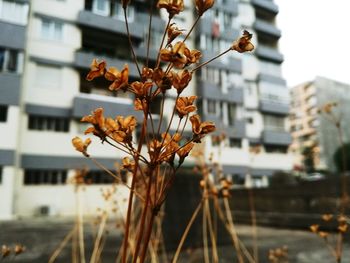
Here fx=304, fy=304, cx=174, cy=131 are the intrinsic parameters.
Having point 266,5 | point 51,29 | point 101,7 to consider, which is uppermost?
point 266,5

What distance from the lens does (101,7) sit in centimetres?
1811

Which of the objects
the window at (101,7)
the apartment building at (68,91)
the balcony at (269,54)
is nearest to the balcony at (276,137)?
the apartment building at (68,91)

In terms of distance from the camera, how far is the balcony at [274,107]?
2544 cm

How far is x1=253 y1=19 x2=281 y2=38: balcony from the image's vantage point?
2662cm

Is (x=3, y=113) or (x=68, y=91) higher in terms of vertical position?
(x=68, y=91)

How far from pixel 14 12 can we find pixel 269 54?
20.2 meters

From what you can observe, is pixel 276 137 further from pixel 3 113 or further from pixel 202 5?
pixel 202 5

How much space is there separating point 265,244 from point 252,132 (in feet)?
68.5

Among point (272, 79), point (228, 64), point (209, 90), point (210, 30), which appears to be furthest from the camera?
point (272, 79)

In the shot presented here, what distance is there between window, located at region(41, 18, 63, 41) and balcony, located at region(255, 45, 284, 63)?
15896 mm

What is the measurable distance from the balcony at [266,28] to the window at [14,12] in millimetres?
18805

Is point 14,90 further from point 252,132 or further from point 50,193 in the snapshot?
point 252,132

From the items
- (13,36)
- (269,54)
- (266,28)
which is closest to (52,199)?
(13,36)

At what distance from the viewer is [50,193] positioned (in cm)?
1494
